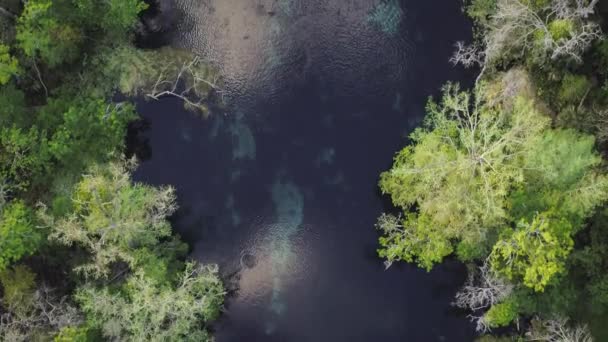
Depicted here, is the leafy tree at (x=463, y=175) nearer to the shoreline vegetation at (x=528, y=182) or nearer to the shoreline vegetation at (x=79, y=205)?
the shoreline vegetation at (x=528, y=182)

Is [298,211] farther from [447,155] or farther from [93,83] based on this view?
[93,83]

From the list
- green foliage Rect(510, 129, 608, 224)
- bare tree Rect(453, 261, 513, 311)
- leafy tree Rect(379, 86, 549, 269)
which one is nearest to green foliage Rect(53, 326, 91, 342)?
leafy tree Rect(379, 86, 549, 269)

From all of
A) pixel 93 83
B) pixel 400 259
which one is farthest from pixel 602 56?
pixel 93 83

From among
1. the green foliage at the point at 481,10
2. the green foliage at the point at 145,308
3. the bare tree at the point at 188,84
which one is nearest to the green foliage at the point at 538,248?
the green foliage at the point at 481,10

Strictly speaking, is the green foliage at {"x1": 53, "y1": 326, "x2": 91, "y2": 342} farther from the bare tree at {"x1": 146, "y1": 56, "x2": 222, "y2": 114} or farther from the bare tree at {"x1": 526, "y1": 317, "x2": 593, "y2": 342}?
the bare tree at {"x1": 526, "y1": 317, "x2": 593, "y2": 342}

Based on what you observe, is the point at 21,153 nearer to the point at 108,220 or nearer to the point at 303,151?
the point at 108,220
